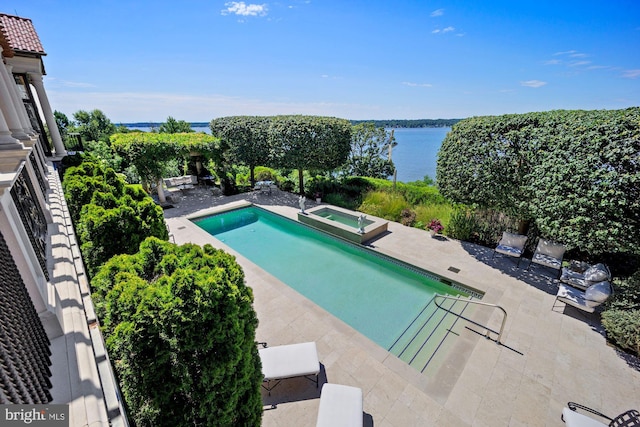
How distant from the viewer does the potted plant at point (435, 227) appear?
11375mm

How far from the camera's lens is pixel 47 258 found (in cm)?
423

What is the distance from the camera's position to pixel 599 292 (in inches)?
256

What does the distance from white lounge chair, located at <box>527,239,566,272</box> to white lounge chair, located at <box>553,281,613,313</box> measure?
1546mm

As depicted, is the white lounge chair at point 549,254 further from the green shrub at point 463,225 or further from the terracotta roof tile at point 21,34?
the terracotta roof tile at point 21,34

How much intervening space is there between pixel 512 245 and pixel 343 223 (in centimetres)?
708

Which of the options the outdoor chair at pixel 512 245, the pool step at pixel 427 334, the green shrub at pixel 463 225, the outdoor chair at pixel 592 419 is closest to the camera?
the outdoor chair at pixel 592 419

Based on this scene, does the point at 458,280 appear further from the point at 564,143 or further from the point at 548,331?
the point at 564,143

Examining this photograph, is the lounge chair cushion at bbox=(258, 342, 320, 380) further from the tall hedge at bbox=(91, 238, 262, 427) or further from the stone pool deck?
the tall hedge at bbox=(91, 238, 262, 427)

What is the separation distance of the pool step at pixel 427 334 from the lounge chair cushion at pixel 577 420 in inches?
89.7

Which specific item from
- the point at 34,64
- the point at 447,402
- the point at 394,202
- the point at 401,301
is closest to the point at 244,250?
the point at 401,301

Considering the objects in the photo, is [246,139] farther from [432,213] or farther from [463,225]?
[463,225]

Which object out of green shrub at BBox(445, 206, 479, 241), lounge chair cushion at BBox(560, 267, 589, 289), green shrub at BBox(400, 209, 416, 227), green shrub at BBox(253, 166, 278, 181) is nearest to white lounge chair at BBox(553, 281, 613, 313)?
lounge chair cushion at BBox(560, 267, 589, 289)

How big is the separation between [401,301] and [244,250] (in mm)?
7060

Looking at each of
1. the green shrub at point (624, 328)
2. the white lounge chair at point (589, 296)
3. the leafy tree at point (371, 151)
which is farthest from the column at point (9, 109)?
the leafy tree at point (371, 151)
